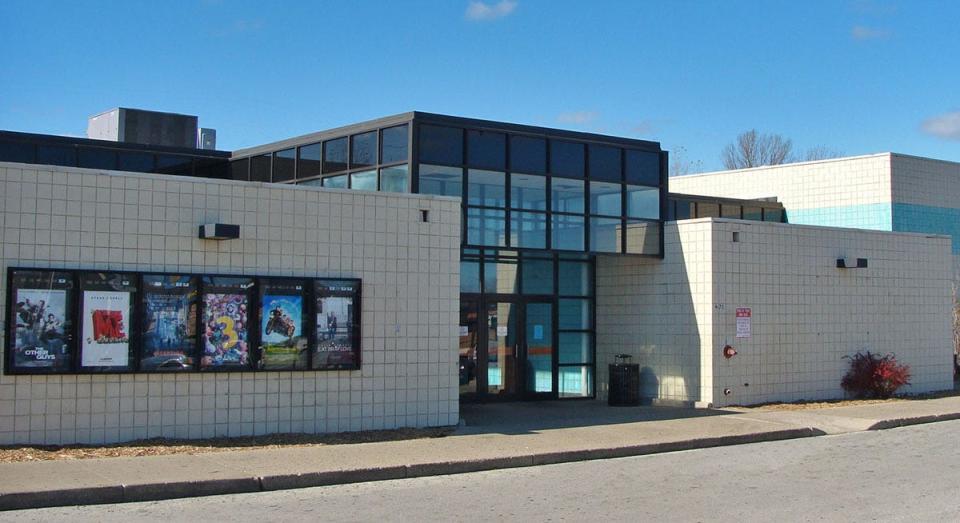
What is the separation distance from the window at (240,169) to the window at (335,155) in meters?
2.68

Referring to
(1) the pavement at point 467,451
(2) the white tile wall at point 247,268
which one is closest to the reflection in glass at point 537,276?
(1) the pavement at point 467,451

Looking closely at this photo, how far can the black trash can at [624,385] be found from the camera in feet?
66.4

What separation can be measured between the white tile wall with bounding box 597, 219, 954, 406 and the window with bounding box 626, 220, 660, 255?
28 centimetres

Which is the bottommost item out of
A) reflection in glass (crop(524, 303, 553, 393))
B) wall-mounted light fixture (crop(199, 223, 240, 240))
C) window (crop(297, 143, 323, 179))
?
reflection in glass (crop(524, 303, 553, 393))

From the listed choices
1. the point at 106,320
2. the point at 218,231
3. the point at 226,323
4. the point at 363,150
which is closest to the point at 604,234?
the point at 363,150

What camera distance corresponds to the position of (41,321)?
1312 centimetres

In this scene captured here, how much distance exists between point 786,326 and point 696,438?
6.71 m

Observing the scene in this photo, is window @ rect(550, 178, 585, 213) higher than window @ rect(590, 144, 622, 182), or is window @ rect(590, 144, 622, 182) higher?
window @ rect(590, 144, 622, 182)

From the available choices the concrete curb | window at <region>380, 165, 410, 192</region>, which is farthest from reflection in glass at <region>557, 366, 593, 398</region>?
the concrete curb

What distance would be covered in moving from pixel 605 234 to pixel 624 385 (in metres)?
2.98

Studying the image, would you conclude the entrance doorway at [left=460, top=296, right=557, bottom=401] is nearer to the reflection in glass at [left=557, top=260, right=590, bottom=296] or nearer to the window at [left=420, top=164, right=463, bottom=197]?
the reflection in glass at [left=557, top=260, right=590, bottom=296]

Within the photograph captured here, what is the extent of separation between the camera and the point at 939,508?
10.1 metres

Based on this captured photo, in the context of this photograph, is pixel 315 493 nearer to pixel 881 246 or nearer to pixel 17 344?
pixel 17 344

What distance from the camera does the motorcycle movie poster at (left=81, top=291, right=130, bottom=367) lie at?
13391 mm
